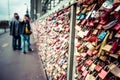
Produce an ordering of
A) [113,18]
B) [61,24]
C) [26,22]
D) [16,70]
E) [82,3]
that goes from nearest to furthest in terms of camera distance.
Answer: [113,18], [82,3], [61,24], [16,70], [26,22]

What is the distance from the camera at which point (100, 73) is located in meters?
2.02

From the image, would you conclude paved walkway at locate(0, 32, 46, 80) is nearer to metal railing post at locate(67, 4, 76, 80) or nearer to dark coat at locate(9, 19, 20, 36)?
metal railing post at locate(67, 4, 76, 80)

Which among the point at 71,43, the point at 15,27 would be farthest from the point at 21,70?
the point at 15,27

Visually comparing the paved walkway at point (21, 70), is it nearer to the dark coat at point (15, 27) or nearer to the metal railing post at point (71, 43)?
the metal railing post at point (71, 43)

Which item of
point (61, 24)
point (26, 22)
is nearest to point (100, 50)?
point (61, 24)

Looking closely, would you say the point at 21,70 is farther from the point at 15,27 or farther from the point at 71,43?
the point at 15,27

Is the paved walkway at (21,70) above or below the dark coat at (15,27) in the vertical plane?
below

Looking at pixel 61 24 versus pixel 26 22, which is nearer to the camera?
pixel 61 24

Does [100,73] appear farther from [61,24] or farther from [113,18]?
[61,24]

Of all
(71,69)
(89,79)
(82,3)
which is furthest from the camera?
(71,69)

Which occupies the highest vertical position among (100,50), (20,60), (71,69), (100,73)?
(100,50)

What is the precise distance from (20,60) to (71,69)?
5.62m

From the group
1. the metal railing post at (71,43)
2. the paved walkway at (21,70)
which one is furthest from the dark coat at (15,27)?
the metal railing post at (71,43)

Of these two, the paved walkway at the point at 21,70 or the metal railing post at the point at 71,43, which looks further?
the paved walkway at the point at 21,70
